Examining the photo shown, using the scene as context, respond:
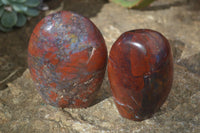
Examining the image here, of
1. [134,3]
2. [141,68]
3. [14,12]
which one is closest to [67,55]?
[141,68]

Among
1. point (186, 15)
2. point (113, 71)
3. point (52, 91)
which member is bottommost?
point (186, 15)

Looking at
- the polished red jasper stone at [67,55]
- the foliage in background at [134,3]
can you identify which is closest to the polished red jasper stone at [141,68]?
the polished red jasper stone at [67,55]

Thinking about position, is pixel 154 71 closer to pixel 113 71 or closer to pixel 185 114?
pixel 113 71

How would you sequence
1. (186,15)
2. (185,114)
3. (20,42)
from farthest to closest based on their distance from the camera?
(186,15) → (20,42) → (185,114)

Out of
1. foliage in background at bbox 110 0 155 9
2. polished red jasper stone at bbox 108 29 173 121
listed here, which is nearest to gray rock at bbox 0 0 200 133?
polished red jasper stone at bbox 108 29 173 121

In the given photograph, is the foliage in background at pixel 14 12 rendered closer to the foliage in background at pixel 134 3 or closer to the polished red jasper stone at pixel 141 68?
the foliage in background at pixel 134 3

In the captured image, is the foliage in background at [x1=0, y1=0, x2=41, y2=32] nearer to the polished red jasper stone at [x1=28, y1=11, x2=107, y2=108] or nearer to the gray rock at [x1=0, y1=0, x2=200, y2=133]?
the gray rock at [x1=0, y1=0, x2=200, y2=133]

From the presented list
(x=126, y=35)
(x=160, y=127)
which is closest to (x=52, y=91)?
(x=126, y=35)

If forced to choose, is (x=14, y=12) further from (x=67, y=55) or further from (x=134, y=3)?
(x=67, y=55)
